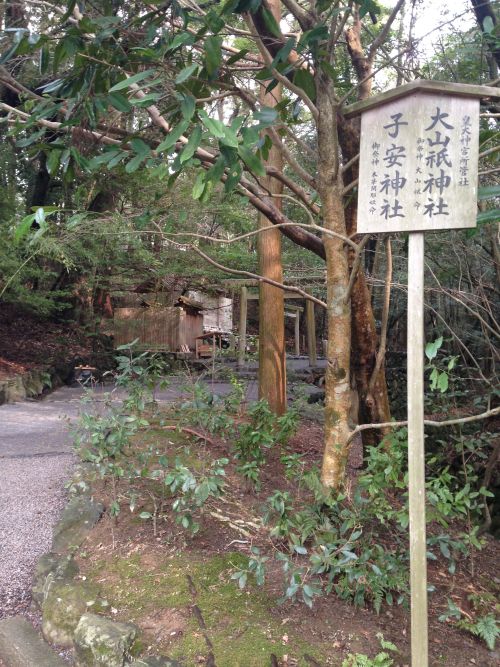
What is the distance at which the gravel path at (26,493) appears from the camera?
321cm

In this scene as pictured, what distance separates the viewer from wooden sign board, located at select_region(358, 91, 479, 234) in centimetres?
185

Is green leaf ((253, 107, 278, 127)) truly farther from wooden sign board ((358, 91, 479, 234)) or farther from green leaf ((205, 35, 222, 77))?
wooden sign board ((358, 91, 479, 234))

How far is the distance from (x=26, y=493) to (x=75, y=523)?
41.3 inches

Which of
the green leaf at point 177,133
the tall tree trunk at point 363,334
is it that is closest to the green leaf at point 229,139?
the green leaf at point 177,133

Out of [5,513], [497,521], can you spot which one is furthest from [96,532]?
[497,521]

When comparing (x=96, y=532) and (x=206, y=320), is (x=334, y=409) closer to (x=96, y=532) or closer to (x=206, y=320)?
(x=96, y=532)

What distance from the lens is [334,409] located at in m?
2.83

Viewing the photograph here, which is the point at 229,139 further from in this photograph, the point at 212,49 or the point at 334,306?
the point at 334,306

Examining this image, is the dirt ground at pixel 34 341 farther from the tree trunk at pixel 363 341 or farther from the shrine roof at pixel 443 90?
the shrine roof at pixel 443 90

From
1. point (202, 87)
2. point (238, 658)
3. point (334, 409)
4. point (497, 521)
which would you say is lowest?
point (497, 521)

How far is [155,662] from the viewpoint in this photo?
2.16 m

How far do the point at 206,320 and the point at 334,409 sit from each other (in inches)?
558

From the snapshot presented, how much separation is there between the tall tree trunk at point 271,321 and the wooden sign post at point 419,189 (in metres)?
3.56

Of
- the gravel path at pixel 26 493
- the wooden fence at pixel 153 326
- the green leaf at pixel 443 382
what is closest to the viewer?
the green leaf at pixel 443 382
